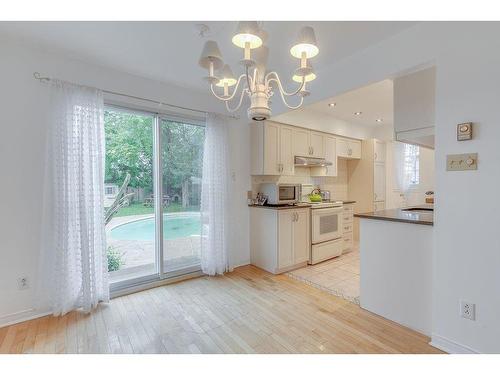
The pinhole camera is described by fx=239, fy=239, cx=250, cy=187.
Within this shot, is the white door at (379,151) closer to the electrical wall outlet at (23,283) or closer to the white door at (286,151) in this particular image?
the white door at (286,151)

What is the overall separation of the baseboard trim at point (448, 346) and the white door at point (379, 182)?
3502 mm

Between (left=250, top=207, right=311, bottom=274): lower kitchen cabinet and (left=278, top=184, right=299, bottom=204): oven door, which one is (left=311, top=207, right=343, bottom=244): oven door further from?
(left=278, top=184, right=299, bottom=204): oven door

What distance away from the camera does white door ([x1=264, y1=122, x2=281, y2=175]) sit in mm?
3668

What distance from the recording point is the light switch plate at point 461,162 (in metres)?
1.65

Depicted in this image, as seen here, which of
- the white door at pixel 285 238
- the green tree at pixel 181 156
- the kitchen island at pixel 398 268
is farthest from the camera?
A: the white door at pixel 285 238

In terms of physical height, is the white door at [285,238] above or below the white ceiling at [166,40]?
below

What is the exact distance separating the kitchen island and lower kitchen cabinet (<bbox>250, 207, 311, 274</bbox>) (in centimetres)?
120

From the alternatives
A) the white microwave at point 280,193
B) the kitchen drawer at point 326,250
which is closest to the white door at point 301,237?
the kitchen drawer at point 326,250

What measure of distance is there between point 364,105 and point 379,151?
1.65 metres

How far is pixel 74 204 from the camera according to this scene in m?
2.38

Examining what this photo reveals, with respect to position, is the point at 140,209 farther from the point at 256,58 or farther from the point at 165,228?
the point at 256,58

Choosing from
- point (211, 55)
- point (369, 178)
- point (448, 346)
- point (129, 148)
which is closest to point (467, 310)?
point (448, 346)

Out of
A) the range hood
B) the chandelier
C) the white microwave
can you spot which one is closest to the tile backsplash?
the white microwave

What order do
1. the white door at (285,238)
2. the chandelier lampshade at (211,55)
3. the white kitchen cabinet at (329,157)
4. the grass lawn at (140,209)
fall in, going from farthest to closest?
the white kitchen cabinet at (329,157), the white door at (285,238), the grass lawn at (140,209), the chandelier lampshade at (211,55)
